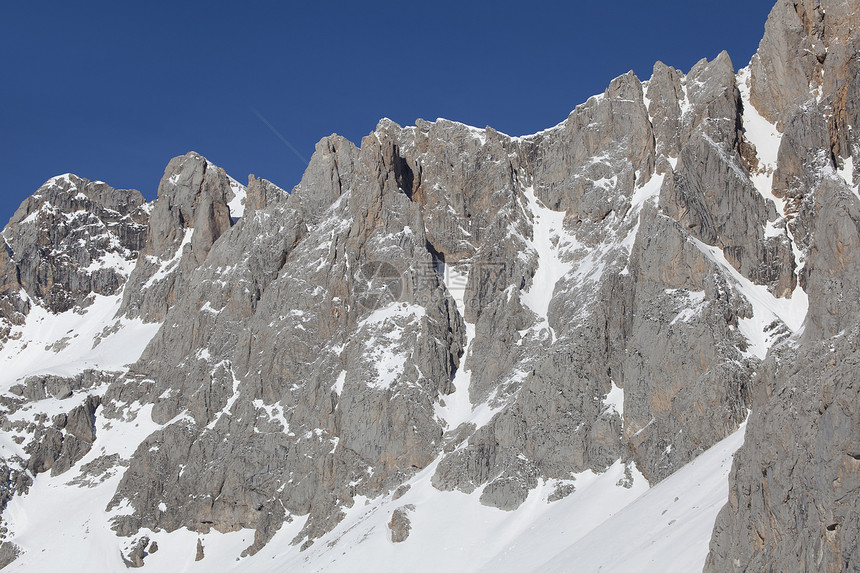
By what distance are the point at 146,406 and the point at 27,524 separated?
19.0 m

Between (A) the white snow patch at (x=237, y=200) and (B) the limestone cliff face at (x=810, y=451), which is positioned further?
(A) the white snow patch at (x=237, y=200)

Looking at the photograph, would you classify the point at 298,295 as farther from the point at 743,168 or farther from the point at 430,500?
the point at 743,168

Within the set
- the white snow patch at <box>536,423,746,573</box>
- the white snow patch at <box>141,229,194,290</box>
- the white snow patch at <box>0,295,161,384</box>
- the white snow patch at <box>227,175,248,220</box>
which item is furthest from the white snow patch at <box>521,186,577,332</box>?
the white snow patch at <box>0,295,161,384</box>

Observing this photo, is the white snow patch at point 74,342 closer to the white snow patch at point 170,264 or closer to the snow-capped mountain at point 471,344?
the snow-capped mountain at point 471,344

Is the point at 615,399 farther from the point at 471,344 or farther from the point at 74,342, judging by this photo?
the point at 74,342

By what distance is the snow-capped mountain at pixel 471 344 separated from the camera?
70.9 metres

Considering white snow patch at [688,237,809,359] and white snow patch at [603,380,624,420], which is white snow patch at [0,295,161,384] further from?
white snow patch at [688,237,809,359]

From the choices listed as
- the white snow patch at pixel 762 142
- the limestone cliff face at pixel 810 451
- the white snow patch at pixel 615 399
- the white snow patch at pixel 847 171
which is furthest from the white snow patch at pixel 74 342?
the limestone cliff face at pixel 810 451

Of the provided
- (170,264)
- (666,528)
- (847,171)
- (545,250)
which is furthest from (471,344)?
(170,264)

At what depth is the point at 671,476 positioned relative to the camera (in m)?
63.6

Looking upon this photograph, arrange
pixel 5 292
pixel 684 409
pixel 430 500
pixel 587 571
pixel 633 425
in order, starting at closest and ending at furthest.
→ 1. pixel 587 571
2. pixel 684 409
3. pixel 633 425
4. pixel 430 500
5. pixel 5 292

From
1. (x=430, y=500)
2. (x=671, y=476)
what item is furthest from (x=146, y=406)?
(x=671, y=476)

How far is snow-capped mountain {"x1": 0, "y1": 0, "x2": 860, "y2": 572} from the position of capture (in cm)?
7088

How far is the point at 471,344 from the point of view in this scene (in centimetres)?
9962
